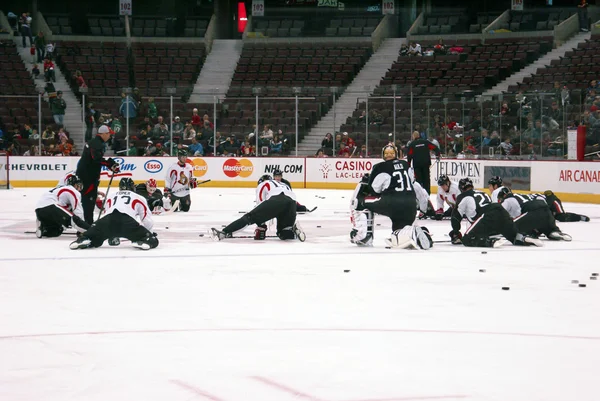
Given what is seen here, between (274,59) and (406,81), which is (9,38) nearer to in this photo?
(274,59)

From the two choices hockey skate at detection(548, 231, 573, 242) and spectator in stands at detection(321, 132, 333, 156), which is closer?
hockey skate at detection(548, 231, 573, 242)

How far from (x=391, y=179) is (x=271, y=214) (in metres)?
1.75

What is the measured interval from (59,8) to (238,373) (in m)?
35.6

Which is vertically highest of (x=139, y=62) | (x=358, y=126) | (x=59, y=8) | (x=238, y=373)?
(x=59, y=8)

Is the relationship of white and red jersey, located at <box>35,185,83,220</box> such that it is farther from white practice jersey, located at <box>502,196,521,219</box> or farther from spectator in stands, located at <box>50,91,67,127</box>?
spectator in stands, located at <box>50,91,67,127</box>

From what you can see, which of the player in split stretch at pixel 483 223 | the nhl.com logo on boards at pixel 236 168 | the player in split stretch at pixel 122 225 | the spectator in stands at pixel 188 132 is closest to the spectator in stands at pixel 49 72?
the spectator in stands at pixel 188 132

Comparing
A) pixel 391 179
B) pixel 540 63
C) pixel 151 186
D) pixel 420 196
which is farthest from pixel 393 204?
pixel 540 63

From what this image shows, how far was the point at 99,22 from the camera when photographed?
38031mm

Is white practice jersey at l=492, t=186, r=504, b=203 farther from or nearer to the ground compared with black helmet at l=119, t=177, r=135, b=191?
nearer to the ground

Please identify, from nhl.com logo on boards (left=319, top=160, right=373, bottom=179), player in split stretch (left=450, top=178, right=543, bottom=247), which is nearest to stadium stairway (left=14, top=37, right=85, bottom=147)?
nhl.com logo on boards (left=319, top=160, right=373, bottom=179)

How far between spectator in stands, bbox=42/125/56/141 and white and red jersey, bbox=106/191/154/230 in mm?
17169

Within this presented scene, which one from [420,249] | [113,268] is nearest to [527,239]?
[420,249]

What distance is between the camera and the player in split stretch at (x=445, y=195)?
662 inches

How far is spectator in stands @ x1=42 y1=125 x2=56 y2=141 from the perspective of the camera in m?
28.2
